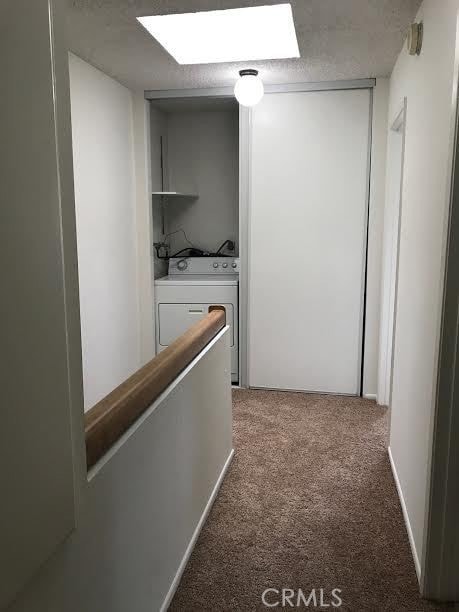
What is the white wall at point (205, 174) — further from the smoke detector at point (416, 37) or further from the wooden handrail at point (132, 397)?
the wooden handrail at point (132, 397)

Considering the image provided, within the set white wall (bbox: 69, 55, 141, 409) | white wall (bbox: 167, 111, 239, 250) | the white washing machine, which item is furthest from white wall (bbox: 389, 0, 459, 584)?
white wall (bbox: 167, 111, 239, 250)

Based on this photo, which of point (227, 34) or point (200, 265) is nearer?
point (227, 34)

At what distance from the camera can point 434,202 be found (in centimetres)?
194

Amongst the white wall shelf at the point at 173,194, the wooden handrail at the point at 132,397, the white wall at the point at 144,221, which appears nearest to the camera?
the wooden handrail at the point at 132,397

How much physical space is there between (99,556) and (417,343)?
4.88 feet

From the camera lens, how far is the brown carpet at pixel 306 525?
1952mm

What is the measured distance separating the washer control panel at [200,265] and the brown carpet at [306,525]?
149 cm

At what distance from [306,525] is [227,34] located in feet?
8.23

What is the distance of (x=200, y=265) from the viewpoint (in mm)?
4613

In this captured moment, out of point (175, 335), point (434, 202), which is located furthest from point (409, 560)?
point (175, 335)

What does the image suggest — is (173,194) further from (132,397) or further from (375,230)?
(132,397)

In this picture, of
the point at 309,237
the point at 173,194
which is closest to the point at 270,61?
the point at 309,237

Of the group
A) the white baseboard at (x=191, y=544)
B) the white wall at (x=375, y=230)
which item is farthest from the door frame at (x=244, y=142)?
the white baseboard at (x=191, y=544)

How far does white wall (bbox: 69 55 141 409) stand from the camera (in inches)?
128
